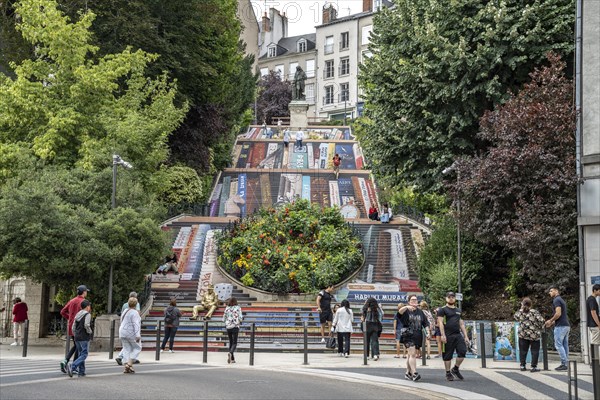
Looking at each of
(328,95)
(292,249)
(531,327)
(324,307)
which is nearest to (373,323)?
(324,307)

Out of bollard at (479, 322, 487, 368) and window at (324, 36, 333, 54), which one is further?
window at (324, 36, 333, 54)

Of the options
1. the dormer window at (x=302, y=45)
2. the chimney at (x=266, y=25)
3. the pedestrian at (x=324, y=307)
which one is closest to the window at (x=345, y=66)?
the dormer window at (x=302, y=45)

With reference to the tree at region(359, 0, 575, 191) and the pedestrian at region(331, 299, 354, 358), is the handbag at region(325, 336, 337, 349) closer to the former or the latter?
the pedestrian at region(331, 299, 354, 358)

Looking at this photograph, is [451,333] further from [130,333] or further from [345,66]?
[345,66]

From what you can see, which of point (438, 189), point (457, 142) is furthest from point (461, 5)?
point (438, 189)

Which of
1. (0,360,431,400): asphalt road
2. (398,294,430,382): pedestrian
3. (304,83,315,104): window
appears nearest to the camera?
(0,360,431,400): asphalt road

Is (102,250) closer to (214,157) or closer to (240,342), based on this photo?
(240,342)

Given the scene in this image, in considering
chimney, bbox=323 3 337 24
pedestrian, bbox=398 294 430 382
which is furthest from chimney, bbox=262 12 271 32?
pedestrian, bbox=398 294 430 382

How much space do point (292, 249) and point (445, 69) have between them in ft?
31.4

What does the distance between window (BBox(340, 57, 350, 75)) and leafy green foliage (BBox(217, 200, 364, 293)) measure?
6671 cm

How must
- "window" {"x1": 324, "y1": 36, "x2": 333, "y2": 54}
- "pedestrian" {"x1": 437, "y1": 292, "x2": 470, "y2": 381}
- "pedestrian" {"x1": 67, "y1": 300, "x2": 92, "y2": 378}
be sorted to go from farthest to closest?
"window" {"x1": 324, "y1": 36, "x2": 333, "y2": 54} < "pedestrian" {"x1": 437, "y1": 292, "x2": 470, "y2": 381} < "pedestrian" {"x1": 67, "y1": 300, "x2": 92, "y2": 378}

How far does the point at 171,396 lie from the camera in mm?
11078

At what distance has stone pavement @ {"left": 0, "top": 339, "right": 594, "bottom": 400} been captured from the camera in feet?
41.3

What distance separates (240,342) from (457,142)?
924 cm
